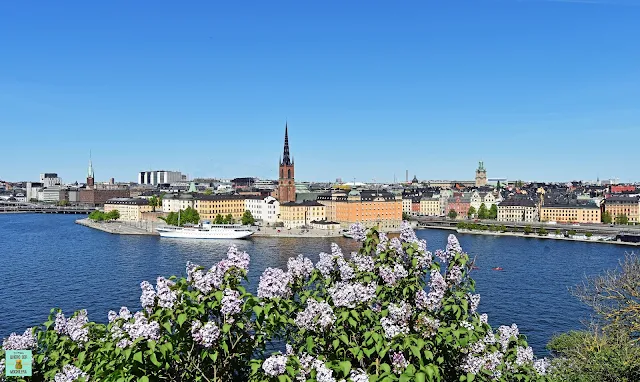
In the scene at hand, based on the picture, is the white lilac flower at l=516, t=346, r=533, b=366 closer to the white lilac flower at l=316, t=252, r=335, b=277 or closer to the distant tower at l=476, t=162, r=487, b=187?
the white lilac flower at l=316, t=252, r=335, b=277

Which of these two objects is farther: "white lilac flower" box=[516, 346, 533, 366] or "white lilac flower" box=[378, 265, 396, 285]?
"white lilac flower" box=[516, 346, 533, 366]

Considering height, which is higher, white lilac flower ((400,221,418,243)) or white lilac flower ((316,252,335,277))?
white lilac flower ((400,221,418,243))

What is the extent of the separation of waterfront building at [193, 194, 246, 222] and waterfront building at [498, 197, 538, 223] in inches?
984

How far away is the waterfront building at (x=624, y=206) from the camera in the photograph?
55156 mm

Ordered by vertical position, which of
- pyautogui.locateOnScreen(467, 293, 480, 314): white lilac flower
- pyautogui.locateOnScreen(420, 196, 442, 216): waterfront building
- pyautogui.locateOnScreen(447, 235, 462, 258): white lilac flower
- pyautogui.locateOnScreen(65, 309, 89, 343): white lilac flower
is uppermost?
pyautogui.locateOnScreen(447, 235, 462, 258): white lilac flower

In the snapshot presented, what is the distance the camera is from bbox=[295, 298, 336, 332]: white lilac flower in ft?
12.3

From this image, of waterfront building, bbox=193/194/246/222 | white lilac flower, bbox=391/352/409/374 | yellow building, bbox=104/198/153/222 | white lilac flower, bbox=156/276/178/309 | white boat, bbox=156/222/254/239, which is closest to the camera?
white lilac flower, bbox=391/352/409/374

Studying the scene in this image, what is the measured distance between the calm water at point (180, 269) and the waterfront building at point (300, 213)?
393 inches

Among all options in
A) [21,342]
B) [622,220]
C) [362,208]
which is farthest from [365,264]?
[622,220]

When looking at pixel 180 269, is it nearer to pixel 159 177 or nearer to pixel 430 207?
pixel 430 207

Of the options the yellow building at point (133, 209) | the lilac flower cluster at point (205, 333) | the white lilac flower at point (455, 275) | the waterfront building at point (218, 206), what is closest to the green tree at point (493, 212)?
the waterfront building at point (218, 206)

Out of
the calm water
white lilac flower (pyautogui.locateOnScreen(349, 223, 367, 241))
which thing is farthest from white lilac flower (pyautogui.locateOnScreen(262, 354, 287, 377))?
the calm water

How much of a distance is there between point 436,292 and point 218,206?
55190 mm

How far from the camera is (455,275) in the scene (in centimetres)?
416
